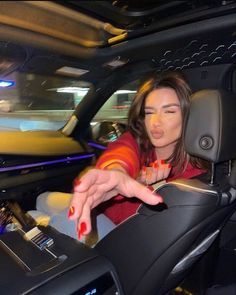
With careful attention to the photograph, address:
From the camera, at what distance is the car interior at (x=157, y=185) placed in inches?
40.6

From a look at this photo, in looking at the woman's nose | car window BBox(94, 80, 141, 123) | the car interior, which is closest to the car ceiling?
the car interior

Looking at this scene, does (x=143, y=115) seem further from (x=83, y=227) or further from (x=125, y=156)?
(x=83, y=227)

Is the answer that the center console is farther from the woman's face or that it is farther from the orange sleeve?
the woman's face

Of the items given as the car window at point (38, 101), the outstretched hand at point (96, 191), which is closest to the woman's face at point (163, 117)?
the outstretched hand at point (96, 191)

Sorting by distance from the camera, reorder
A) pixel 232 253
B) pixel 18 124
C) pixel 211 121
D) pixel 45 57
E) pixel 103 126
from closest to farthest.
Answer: pixel 211 121, pixel 45 57, pixel 232 253, pixel 18 124, pixel 103 126

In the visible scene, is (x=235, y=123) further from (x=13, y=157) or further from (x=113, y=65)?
(x=13, y=157)

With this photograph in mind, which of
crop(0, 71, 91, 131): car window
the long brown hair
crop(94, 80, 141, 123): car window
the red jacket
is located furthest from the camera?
crop(94, 80, 141, 123): car window

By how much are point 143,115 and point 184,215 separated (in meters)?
0.53

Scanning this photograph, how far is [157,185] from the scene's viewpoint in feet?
4.10

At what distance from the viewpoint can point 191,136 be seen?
104cm

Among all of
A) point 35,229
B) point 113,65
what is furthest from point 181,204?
point 113,65

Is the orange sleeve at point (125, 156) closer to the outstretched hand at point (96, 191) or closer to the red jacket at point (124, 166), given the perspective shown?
the red jacket at point (124, 166)

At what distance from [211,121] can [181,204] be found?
0.88ft

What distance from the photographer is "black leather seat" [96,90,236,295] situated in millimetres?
1012
